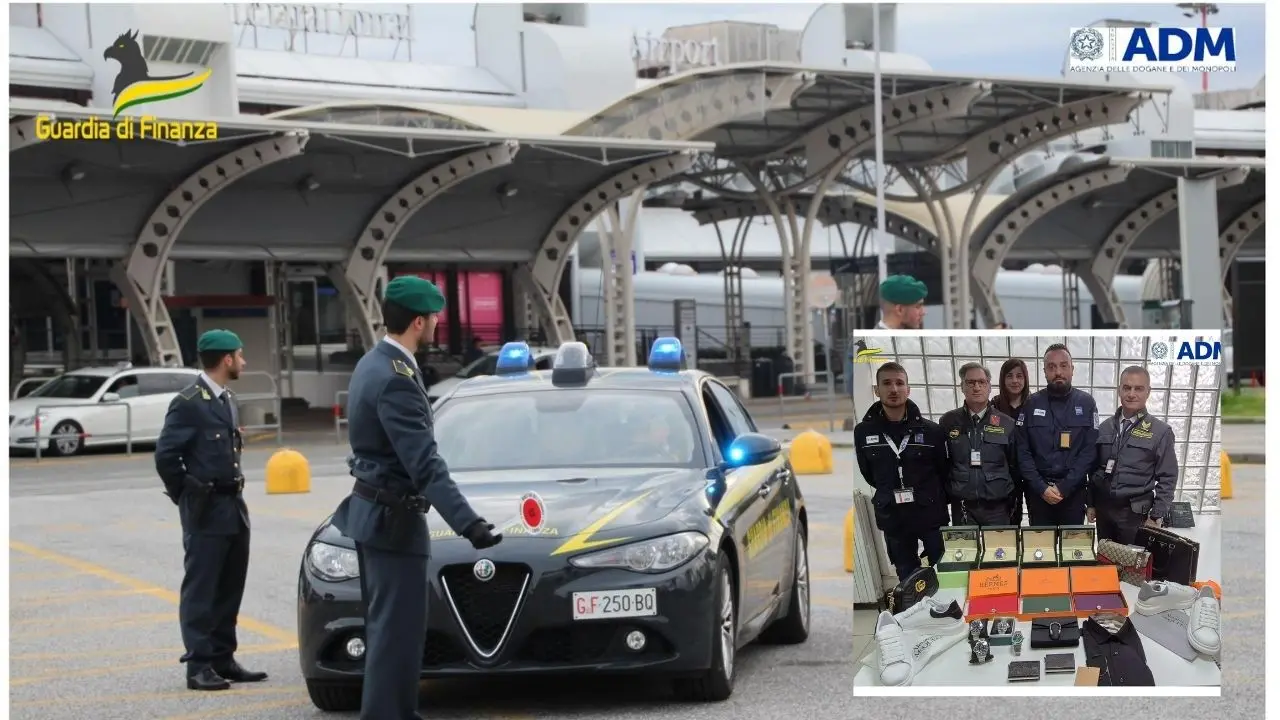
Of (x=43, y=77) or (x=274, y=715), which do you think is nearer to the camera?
(x=274, y=715)

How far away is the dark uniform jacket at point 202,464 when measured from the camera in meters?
9.20

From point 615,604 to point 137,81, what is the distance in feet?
95.5

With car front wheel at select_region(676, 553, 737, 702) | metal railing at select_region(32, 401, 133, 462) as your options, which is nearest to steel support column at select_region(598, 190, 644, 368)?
metal railing at select_region(32, 401, 133, 462)

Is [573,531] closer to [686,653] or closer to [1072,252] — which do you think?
[686,653]

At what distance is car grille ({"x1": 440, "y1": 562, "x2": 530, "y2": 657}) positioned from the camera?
25.7 ft

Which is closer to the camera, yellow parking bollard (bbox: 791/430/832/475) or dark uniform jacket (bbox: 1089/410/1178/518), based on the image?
dark uniform jacket (bbox: 1089/410/1178/518)

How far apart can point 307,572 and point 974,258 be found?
4470cm

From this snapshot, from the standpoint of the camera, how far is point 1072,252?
173 feet

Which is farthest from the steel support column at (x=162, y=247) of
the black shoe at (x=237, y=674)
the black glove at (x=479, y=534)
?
the black glove at (x=479, y=534)

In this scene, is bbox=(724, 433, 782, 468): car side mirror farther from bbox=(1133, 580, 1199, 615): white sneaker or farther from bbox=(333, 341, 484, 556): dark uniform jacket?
bbox=(1133, 580, 1199, 615): white sneaker

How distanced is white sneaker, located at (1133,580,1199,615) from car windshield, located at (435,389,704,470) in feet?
9.54

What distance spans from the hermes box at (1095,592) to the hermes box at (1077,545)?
3 cm

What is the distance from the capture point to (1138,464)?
261 inches

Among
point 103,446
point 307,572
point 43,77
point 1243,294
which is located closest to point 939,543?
point 307,572
